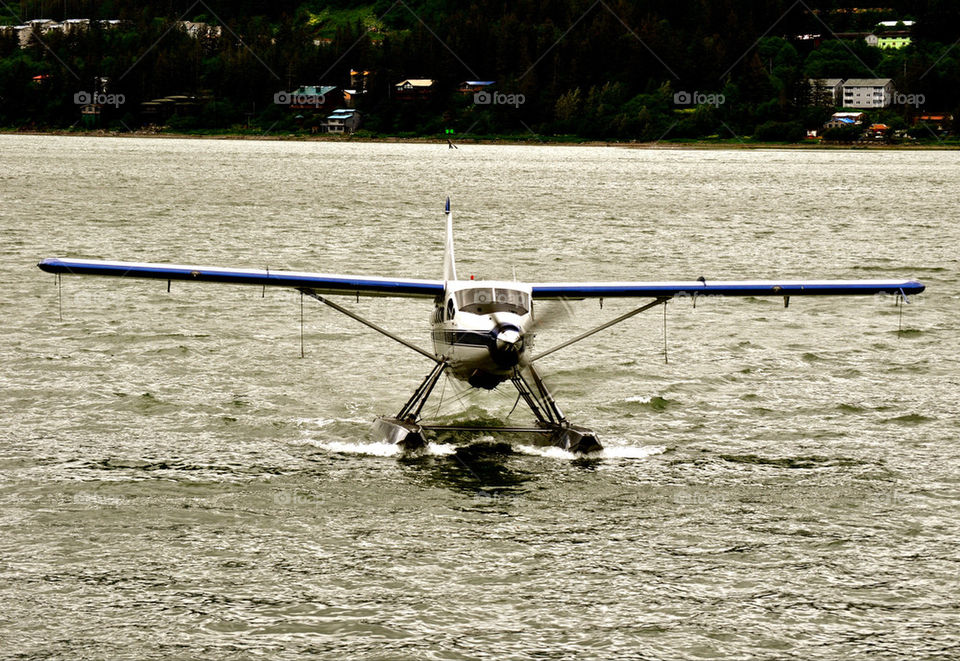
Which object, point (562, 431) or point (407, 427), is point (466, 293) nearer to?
point (407, 427)

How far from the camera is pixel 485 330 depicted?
1650 centimetres

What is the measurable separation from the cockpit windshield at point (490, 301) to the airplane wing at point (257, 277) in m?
1.85

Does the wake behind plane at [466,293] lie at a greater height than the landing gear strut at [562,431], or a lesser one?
greater

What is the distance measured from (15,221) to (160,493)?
180 ft

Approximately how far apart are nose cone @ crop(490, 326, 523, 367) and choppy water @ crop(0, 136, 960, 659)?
6.69 ft

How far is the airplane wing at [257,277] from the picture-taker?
19.1 m

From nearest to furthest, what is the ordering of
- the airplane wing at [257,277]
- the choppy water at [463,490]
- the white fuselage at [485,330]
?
the choppy water at [463,490] → the white fuselage at [485,330] → the airplane wing at [257,277]

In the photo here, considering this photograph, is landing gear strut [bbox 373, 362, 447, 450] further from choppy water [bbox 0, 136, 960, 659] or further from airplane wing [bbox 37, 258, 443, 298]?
airplane wing [bbox 37, 258, 443, 298]

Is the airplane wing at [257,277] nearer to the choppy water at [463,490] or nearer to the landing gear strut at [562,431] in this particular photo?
the landing gear strut at [562,431]

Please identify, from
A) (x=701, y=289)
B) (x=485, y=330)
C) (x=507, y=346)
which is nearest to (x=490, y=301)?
(x=485, y=330)

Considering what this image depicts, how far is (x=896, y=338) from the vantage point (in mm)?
32438

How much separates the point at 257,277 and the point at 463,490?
4945 mm

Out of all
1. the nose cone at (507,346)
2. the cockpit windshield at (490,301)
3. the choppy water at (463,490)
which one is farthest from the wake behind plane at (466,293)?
the choppy water at (463,490)

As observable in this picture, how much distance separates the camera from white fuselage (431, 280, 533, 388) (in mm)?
16391
